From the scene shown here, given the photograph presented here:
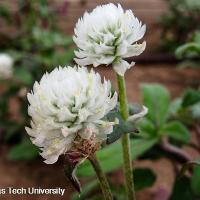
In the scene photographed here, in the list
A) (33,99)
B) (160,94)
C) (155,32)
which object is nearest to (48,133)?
(33,99)

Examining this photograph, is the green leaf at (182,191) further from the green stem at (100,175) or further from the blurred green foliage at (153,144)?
the green stem at (100,175)

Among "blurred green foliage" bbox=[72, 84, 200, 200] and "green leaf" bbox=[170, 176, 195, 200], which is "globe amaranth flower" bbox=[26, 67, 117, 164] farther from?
"green leaf" bbox=[170, 176, 195, 200]

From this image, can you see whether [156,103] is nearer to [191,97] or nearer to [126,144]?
[191,97]

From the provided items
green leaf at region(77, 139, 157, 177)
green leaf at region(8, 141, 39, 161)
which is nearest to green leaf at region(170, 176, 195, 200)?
green leaf at region(77, 139, 157, 177)

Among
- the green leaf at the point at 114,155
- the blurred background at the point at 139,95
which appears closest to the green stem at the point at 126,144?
the blurred background at the point at 139,95

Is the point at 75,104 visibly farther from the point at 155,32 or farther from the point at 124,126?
the point at 155,32

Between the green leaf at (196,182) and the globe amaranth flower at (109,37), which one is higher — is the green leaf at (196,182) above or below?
below
